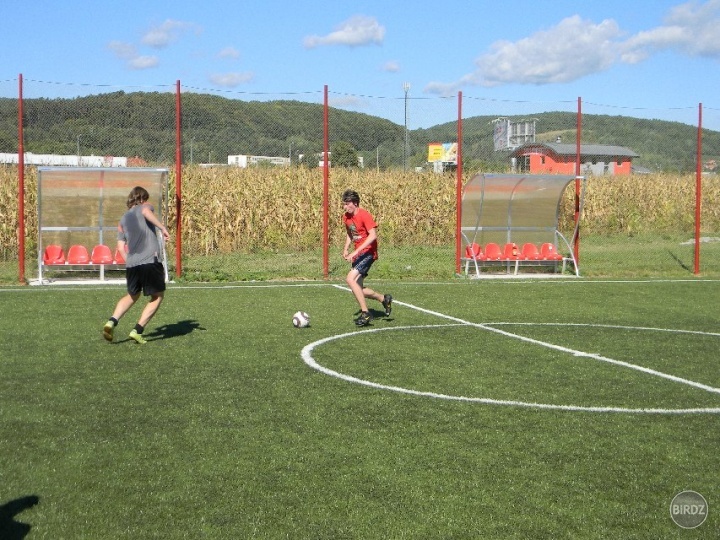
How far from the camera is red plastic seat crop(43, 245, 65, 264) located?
766 inches

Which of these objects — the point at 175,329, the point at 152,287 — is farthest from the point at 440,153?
the point at 152,287

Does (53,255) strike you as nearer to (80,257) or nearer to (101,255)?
(80,257)

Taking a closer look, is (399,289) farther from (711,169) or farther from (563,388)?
(711,169)

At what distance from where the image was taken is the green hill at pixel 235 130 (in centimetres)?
2000

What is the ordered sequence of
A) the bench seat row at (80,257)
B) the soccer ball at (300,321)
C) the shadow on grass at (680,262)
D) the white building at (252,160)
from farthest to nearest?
the white building at (252,160) → the shadow on grass at (680,262) → the bench seat row at (80,257) → the soccer ball at (300,321)

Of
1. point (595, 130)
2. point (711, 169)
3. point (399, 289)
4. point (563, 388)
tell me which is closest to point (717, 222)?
point (711, 169)

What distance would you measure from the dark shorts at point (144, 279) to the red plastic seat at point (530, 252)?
11.8 metres

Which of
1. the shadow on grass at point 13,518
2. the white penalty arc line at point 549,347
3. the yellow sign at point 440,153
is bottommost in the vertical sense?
the shadow on grass at point 13,518

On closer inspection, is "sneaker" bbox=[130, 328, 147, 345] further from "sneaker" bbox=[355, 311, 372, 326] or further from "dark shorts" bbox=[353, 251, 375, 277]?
"dark shorts" bbox=[353, 251, 375, 277]

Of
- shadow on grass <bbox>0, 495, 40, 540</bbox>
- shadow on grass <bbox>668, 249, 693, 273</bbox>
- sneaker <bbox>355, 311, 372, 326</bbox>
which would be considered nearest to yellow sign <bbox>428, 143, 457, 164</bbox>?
shadow on grass <bbox>668, 249, 693, 273</bbox>

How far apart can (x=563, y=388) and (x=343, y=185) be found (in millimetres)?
20308

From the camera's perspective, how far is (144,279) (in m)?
11.6

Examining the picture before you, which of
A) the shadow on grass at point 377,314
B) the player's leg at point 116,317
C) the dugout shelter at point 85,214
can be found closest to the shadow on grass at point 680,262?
the shadow on grass at point 377,314

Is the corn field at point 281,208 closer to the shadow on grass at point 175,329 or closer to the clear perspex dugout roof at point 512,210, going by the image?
the clear perspex dugout roof at point 512,210
